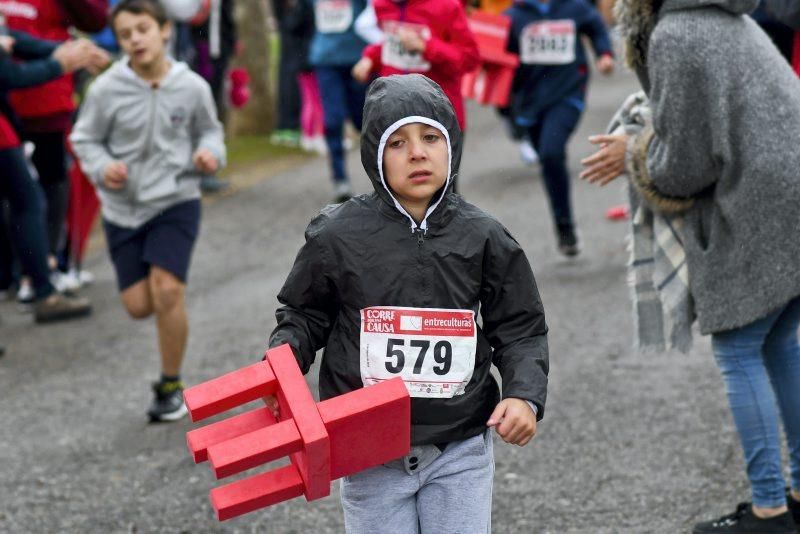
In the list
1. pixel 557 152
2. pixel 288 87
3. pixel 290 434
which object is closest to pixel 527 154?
pixel 288 87

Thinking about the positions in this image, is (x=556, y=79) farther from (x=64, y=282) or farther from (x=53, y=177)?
(x=64, y=282)

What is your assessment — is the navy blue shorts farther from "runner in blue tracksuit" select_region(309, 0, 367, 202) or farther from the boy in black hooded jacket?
"runner in blue tracksuit" select_region(309, 0, 367, 202)

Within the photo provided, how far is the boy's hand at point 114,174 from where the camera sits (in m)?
5.72

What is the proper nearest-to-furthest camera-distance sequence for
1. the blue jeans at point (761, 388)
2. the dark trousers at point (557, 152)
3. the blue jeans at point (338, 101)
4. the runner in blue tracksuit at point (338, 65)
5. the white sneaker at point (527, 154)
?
1. the blue jeans at point (761, 388)
2. the dark trousers at point (557, 152)
3. the runner in blue tracksuit at point (338, 65)
4. the blue jeans at point (338, 101)
5. the white sneaker at point (527, 154)

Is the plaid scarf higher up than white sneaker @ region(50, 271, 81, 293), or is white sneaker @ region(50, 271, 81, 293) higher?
the plaid scarf

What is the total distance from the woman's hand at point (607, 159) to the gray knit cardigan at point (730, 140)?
8.9 inches

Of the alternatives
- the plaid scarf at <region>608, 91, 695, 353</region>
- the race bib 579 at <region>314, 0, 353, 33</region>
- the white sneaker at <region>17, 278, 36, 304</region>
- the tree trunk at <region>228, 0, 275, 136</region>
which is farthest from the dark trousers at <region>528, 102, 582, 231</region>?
the tree trunk at <region>228, 0, 275, 136</region>

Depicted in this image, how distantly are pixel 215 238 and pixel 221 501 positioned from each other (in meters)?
7.42

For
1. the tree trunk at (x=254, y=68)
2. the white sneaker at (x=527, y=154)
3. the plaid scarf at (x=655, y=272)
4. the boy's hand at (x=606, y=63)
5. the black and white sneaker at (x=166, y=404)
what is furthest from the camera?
the tree trunk at (x=254, y=68)

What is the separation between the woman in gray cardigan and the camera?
12.5ft

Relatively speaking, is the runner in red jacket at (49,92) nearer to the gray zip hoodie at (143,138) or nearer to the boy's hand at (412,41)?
the gray zip hoodie at (143,138)

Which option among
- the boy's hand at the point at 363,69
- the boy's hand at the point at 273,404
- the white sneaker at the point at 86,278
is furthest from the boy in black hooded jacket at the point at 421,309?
the white sneaker at the point at 86,278

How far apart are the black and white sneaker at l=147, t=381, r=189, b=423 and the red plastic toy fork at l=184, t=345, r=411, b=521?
303 cm

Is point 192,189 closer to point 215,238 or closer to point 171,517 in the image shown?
point 171,517
